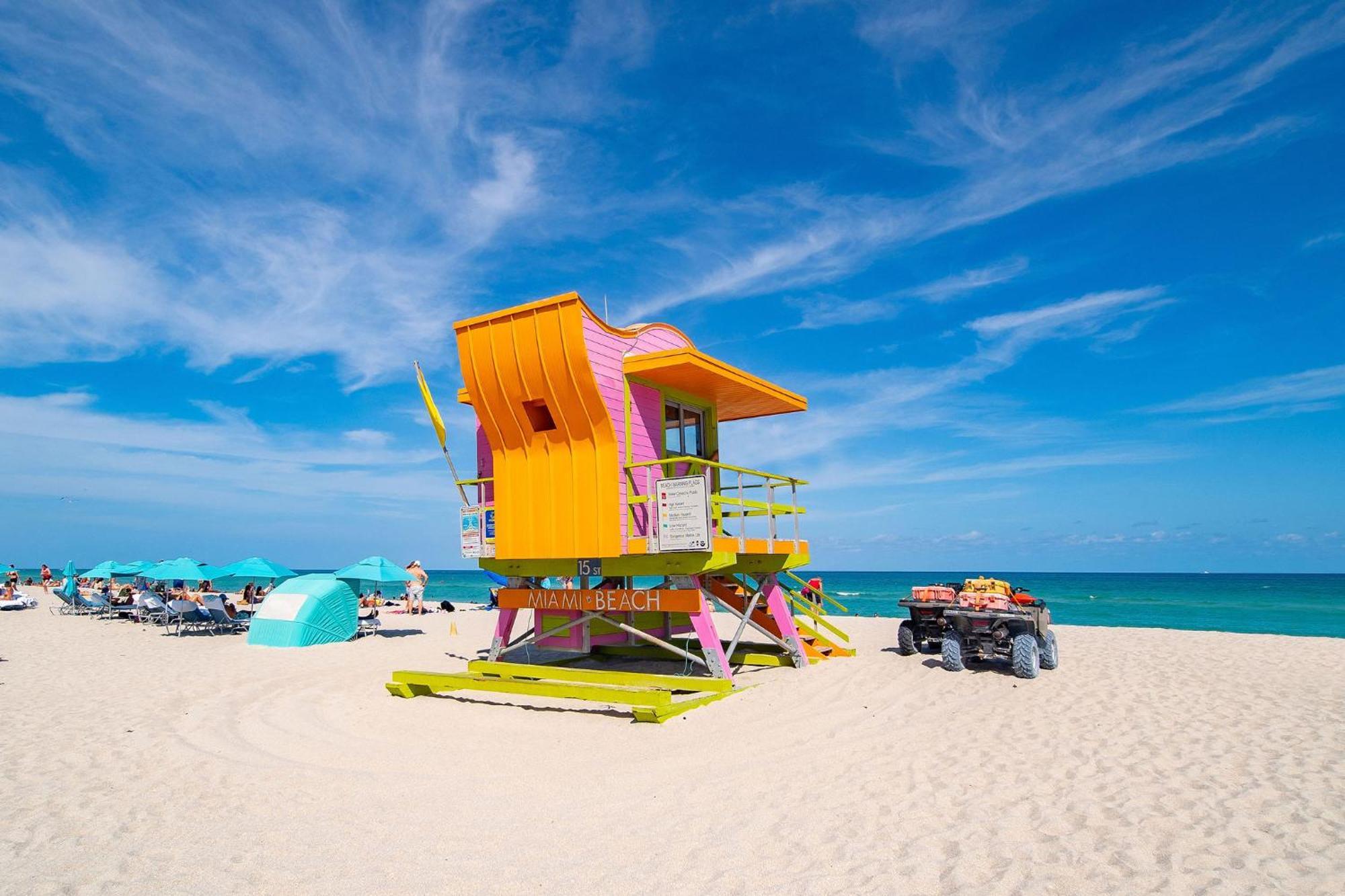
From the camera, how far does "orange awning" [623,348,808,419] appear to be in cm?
1155

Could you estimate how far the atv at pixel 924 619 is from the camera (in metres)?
14.1

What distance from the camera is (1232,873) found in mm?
4820

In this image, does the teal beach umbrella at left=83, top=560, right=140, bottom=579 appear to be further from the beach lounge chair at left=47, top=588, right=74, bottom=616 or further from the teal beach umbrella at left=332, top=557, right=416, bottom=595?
the teal beach umbrella at left=332, top=557, right=416, bottom=595

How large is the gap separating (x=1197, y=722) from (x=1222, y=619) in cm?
4130

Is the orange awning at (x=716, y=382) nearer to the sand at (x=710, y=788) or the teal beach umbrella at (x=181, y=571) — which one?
the sand at (x=710, y=788)

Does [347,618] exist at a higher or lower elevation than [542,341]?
lower

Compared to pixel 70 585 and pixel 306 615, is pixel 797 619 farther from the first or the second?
pixel 70 585

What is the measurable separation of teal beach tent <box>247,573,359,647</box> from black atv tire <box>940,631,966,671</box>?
1479 centimetres

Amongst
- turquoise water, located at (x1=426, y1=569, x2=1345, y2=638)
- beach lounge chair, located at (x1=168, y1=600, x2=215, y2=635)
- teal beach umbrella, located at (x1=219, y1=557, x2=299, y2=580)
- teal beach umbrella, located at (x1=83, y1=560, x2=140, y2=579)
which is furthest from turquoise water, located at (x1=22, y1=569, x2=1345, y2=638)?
beach lounge chair, located at (x1=168, y1=600, x2=215, y2=635)

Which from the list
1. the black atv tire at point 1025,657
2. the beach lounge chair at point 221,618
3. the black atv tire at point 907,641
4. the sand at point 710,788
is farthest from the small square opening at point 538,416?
the beach lounge chair at point 221,618

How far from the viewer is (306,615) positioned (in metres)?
19.1

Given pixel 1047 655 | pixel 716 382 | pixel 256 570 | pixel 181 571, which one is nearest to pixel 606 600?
pixel 716 382

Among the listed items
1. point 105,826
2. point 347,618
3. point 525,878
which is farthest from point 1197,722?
point 347,618

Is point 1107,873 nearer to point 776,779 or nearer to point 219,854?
point 776,779
